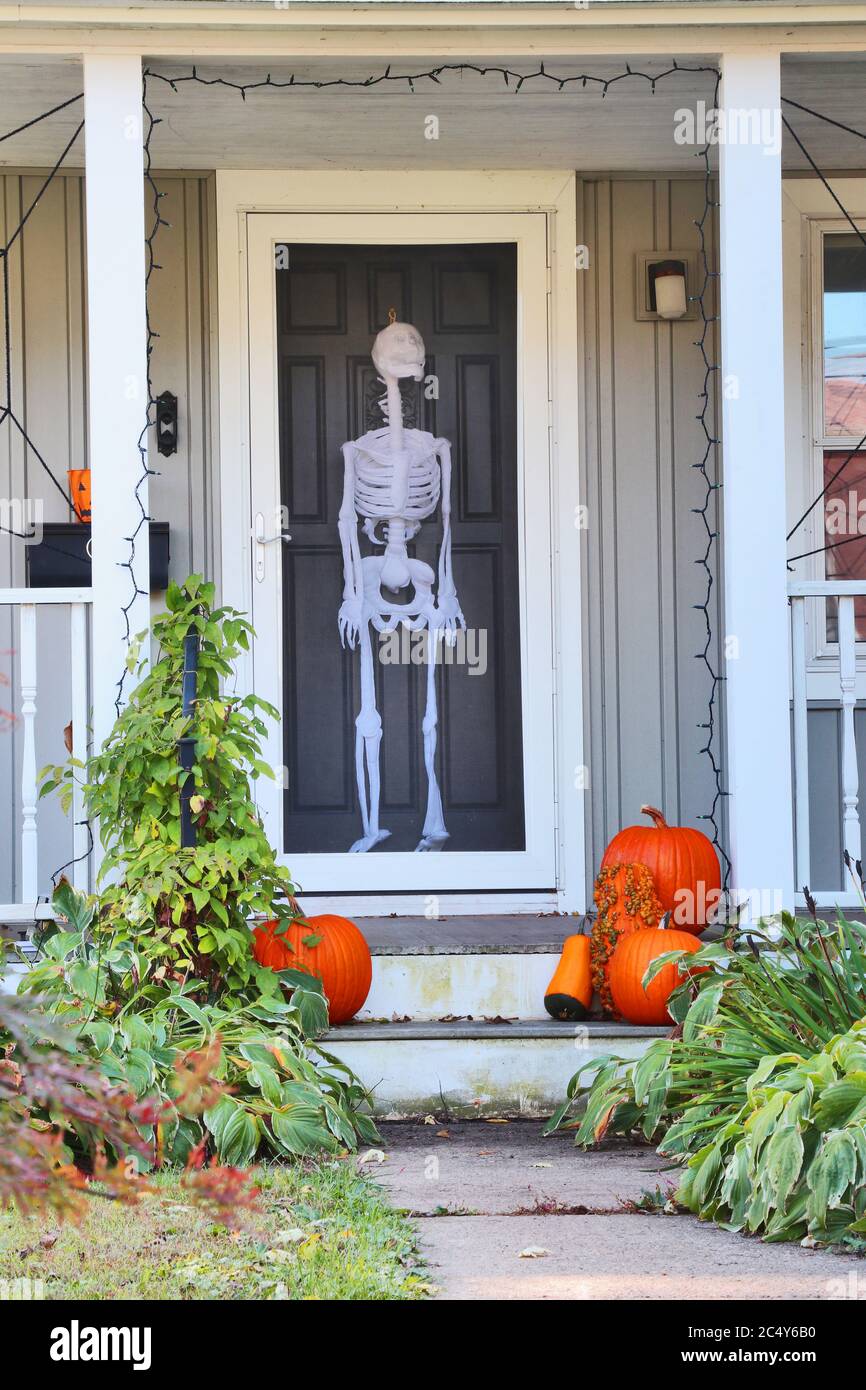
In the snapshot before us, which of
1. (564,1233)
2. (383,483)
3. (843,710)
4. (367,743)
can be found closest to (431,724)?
(367,743)

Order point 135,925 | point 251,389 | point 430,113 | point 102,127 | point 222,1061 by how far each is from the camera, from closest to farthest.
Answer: point 222,1061 < point 135,925 < point 102,127 < point 430,113 < point 251,389

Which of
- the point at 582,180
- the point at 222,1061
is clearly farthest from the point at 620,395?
the point at 222,1061

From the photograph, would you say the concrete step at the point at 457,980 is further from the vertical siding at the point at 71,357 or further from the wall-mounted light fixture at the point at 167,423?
the wall-mounted light fixture at the point at 167,423

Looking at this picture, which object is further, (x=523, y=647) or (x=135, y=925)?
(x=523, y=647)

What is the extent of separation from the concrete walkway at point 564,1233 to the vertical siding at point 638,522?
1.70m

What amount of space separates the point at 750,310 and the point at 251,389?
5.87 feet

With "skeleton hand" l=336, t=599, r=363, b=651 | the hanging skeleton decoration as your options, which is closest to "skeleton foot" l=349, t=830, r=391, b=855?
the hanging skeleton decoration

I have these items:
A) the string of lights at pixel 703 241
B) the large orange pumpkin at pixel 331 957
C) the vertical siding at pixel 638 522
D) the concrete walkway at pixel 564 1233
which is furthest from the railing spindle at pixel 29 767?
the vertical siding at pixel 638 522

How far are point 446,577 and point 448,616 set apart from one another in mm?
139

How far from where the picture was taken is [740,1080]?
10.6 ft
